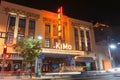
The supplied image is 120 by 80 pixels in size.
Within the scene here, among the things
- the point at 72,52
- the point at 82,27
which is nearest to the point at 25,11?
the point at 72,52

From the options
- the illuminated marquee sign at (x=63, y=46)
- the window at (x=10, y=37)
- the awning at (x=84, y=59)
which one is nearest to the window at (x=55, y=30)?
the illuminated marquee sign at (x=63, y=46)

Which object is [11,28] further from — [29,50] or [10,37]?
[29,50]

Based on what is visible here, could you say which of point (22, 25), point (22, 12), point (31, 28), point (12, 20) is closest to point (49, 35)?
point (31, 28)

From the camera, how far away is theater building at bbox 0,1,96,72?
29.3 m

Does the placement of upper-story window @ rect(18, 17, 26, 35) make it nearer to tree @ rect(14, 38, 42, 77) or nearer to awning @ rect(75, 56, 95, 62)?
tree @ rect(14, 38, 42, 77)

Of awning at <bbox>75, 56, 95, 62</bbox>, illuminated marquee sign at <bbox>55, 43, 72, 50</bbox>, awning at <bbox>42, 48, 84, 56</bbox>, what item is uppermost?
Result: illuminated marquee sign at <bbox>55, 43, 72, 50</bbox>

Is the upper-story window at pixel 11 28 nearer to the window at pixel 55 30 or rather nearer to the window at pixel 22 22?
the window at pixel 22 22

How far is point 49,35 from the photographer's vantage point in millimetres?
34781

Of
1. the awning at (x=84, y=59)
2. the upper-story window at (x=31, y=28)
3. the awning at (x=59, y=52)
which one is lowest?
the awning at (x=84, y=59)

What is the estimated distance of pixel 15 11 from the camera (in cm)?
3094

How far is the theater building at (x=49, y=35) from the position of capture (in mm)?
29314

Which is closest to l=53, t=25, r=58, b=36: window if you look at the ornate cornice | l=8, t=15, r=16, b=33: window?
the ornate cornice

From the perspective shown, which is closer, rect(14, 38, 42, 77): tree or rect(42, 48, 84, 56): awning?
rect(14, 38, 42, 77): tree

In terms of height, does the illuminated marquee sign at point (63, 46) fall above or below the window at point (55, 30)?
below
